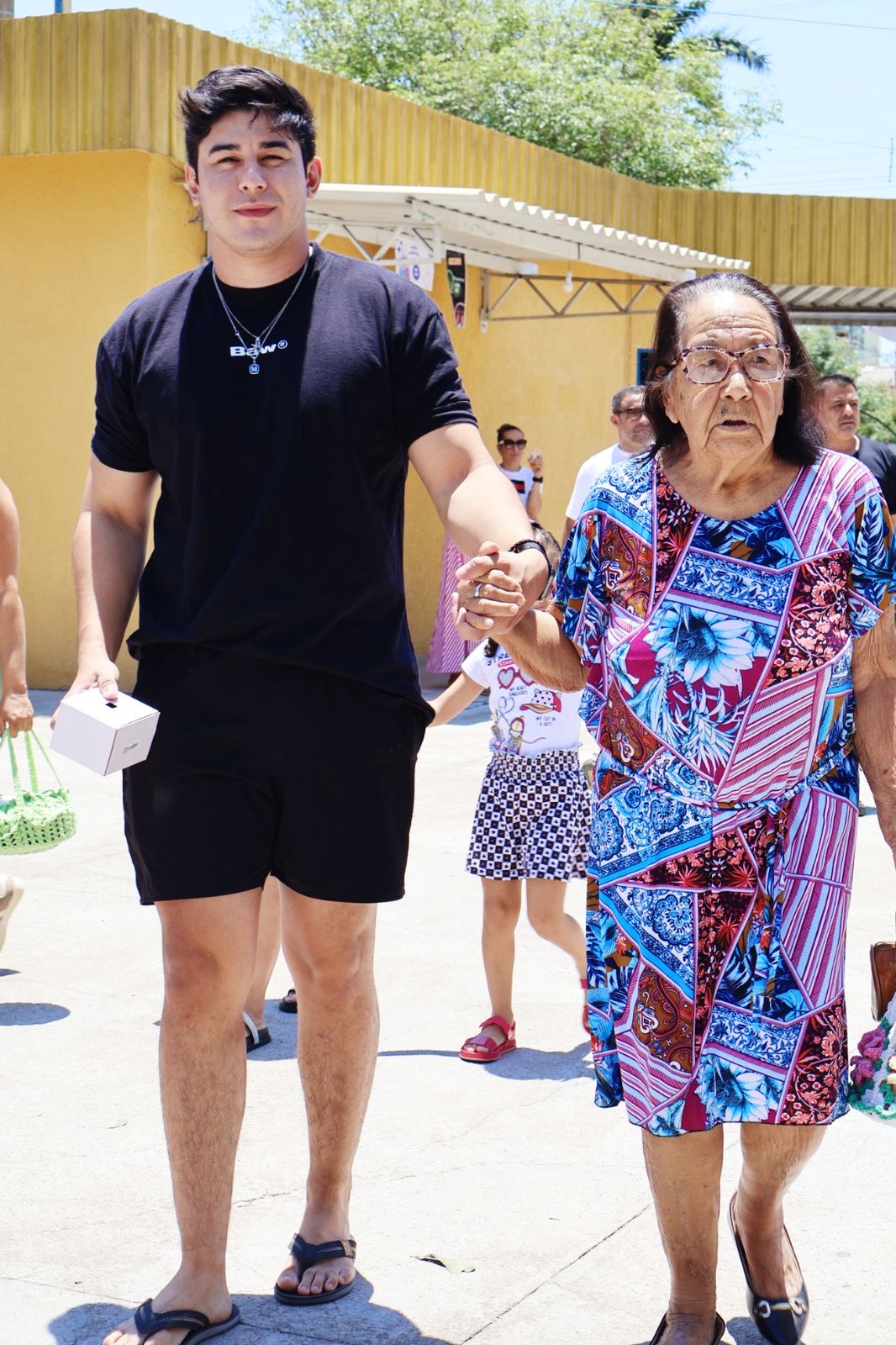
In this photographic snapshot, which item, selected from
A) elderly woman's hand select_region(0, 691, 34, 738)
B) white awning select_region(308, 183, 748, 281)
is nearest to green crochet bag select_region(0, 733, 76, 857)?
elderly woman's hand select_region(0, 691, 34, 738)

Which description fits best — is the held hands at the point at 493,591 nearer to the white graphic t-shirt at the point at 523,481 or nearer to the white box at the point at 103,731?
the white box at the point at 103,731

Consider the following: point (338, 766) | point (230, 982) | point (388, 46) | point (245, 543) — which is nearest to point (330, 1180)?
point (230, 982)

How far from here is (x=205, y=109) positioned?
3020mm

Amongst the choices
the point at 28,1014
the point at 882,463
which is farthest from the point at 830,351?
the point at 28,1014

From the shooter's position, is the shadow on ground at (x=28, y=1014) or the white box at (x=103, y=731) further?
the shadow on ground at (x=28, y=1014)

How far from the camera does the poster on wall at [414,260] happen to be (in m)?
11.6

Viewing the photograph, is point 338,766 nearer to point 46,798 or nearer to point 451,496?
point 451,496

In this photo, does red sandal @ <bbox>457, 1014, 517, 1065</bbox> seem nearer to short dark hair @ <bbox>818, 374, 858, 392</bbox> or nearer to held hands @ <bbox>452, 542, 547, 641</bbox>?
held hands @ <bbox>452, 542, 547, 641</bbox>

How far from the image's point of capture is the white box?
9.09 feet

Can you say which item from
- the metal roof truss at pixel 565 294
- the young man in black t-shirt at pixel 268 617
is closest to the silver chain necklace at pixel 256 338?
the young man in black t-shirt at pixel 268 617

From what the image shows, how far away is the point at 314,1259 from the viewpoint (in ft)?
10.1

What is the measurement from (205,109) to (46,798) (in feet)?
9.10

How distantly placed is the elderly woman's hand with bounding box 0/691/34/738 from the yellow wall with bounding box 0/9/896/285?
7.70 meters

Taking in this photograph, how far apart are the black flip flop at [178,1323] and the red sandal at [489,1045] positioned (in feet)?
5.69
